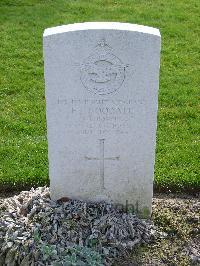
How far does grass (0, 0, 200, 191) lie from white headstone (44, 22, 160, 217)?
833 mm

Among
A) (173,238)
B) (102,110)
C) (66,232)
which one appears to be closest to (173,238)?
(173,238)

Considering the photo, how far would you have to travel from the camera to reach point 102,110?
15.5ft

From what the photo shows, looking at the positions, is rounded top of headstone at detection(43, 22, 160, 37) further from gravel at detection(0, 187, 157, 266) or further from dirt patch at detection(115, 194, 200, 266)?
dirt patch at detection(115, 194, 200, 266)

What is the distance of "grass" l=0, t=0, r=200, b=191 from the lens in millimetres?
6027

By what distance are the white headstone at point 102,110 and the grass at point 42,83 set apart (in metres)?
0.83

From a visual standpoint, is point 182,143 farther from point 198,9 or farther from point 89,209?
point 198,9

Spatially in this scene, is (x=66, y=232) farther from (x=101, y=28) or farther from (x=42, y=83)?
(x=42, y=83)

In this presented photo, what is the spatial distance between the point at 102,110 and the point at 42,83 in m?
3.29

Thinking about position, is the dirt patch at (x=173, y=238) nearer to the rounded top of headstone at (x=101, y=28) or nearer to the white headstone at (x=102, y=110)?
the white headstone at (x=102, y=110)

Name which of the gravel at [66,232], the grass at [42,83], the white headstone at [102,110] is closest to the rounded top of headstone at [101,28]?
the white headstone at [102,110]

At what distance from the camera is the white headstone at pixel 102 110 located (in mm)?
4453

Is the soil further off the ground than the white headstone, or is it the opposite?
the white headstone

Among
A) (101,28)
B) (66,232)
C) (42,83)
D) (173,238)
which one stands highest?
(101,28)

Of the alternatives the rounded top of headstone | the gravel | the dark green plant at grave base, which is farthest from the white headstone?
the dark green plant at grave base
